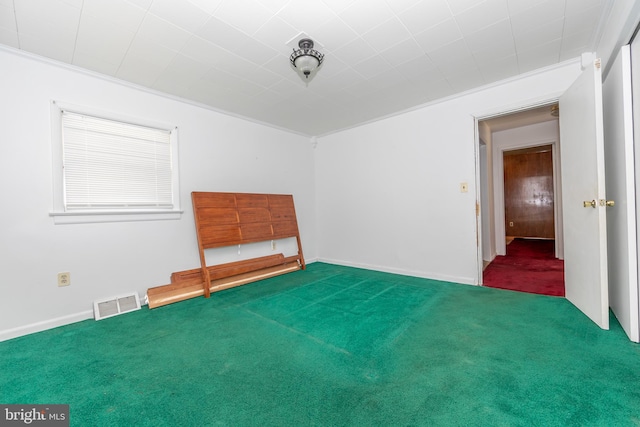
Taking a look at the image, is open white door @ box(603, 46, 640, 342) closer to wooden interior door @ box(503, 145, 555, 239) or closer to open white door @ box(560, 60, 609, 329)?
open white door @ box(560, 60, 609, 329)

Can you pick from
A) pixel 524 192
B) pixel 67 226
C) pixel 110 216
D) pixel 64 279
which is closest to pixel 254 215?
pixel 110 216

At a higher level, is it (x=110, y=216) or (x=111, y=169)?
(x=111, y=169)

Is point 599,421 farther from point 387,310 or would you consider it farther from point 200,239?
point 200,239

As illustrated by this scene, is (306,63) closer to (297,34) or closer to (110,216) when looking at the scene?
(297,34)

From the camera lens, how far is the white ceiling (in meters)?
1.94

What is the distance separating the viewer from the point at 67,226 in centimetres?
259

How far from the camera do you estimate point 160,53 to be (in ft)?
7.97

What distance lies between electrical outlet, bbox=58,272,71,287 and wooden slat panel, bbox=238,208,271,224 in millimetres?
1922

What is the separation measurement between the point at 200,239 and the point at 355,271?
2.42m

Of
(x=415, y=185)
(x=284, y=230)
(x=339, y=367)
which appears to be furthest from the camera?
(x=284, y=230)

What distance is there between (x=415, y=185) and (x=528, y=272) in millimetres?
2185

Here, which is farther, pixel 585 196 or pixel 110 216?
pixel 110 216

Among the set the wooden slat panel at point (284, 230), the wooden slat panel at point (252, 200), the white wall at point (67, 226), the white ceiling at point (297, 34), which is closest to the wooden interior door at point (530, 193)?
the white ceiling at point (297, 34)

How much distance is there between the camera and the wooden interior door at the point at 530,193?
7.09 meters
